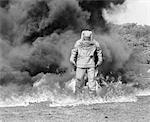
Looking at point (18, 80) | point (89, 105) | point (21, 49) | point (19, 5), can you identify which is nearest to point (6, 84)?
point (18, 80)

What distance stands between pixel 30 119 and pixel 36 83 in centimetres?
1205

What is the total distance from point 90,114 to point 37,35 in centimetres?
1423

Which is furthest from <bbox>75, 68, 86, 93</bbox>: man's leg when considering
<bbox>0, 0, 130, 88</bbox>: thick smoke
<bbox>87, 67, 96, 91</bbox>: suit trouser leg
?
<bbox>0, 0, 130, 88</bbox>: thick smoke

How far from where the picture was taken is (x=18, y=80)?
20828 mm

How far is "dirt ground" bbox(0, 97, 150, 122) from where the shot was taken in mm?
8195

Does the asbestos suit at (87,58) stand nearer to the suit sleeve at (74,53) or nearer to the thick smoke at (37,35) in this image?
the suit sleeve at (74,53)

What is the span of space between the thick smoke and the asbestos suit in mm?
9105

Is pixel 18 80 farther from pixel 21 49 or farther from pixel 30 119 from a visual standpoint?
pixel 30 119

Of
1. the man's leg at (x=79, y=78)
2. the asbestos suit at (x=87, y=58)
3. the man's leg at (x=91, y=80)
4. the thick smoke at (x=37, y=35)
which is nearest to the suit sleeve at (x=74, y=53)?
the asbestos suit at (x=87, y=58)

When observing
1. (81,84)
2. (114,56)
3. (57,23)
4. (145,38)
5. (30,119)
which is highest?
(145,38)

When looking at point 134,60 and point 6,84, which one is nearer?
point 6,84

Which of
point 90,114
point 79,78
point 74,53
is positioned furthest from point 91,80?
point 90,114

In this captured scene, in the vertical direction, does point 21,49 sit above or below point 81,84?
above

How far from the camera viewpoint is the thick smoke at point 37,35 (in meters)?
21.8
